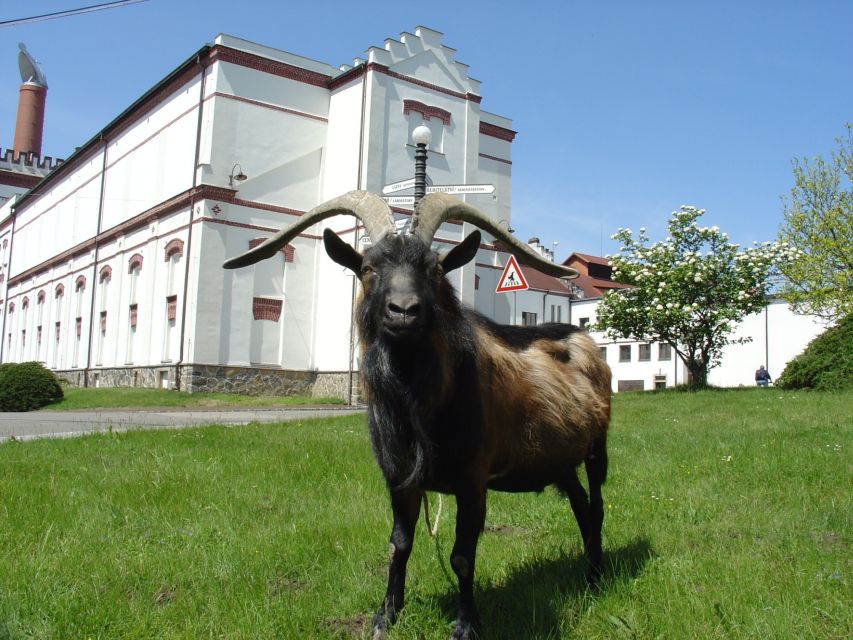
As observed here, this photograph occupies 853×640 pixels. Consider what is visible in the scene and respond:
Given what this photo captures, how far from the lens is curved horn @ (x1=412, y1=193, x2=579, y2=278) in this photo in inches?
168

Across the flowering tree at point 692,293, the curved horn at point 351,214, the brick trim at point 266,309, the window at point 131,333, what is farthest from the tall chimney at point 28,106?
the curved horn at point 351,214

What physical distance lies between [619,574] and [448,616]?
4.13 ft

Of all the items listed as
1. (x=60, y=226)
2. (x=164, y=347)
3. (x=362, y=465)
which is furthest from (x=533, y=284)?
(x=362, y=465)

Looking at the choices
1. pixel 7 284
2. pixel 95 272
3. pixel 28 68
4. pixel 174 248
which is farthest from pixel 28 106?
pixel 174 248

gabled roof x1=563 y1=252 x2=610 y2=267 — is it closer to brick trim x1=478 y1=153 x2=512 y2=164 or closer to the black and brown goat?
brick trim x1=478 y1=153 x2=512 y2=164

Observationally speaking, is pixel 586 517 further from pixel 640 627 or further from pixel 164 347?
pixel 164 347

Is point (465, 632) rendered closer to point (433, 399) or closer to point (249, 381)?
point (433, 399)

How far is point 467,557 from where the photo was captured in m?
3.67

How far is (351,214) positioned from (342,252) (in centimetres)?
65

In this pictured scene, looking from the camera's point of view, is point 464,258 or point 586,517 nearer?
point 464,258

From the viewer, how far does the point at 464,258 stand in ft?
12.9

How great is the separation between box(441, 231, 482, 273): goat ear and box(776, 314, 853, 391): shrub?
16972 millimetres

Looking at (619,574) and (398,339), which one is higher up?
(398,339)

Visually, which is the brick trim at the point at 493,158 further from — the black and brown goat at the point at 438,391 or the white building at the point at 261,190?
the black and brown goat at the point at 438,391
